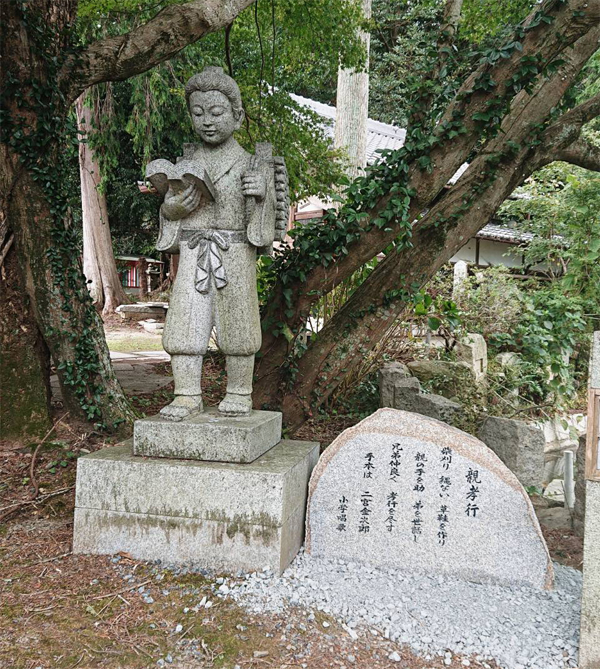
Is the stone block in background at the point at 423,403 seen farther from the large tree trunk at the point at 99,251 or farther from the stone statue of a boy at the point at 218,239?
the large tree trunk at the point at 99,251

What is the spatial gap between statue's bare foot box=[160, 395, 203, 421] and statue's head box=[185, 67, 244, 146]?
150cm

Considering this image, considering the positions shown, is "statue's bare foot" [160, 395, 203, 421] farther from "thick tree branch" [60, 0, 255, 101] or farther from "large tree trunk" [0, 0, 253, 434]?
"thick tree branch" [60, 0, 255, 101]

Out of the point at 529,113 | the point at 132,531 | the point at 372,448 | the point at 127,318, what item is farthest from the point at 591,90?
the point at 127,318

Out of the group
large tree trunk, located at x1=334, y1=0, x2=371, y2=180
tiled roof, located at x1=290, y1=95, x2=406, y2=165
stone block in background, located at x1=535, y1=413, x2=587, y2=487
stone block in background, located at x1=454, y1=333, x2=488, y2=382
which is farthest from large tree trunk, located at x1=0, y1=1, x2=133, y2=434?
tiled roof, located at x1=290, y1=95, x2=406, y2=165

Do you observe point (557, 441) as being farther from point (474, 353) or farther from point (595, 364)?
point (595, 364)

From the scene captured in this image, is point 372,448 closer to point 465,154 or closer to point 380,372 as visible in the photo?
point 465,154

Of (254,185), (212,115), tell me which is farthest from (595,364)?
(212,115)

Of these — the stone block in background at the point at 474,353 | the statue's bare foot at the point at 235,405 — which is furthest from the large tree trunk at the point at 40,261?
Result: the stone block in background at the point at 474,353

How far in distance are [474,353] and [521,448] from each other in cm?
189

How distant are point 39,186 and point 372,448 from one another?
2960 millimetres

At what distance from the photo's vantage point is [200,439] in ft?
9.97

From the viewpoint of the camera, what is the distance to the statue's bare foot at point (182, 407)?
3135mm

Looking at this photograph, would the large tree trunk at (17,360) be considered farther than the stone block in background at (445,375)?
No

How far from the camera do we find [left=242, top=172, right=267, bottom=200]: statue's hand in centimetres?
311
